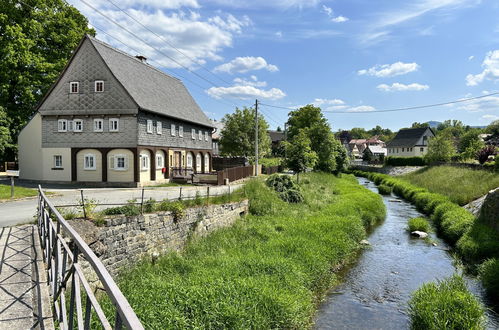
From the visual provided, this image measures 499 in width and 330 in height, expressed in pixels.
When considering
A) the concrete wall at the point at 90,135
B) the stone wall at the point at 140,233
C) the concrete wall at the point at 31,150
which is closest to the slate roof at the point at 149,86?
the concrete wall at the point at 90,135

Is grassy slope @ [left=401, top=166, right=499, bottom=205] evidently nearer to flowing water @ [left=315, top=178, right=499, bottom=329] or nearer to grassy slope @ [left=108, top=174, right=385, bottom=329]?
flowing water @ [left=315, top=178, right=499, bottom=329]

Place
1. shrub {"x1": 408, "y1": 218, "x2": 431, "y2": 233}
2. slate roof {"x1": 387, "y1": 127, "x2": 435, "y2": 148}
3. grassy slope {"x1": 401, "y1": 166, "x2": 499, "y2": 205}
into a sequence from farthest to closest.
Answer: slate roof {"x1": 387, "y1": 127, "x2": 435, "y2": 148} → grassy slope {"x1": 401, "y1": 166, "x2": 499, "y2": 205} → shrub {"x1": 408, "y1": 218, "x2": 431, "y2": 233}

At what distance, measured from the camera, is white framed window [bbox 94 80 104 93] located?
25750 mm

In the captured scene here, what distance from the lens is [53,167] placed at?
26797 millimetres

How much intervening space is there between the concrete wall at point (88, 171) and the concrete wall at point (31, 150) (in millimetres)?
3566

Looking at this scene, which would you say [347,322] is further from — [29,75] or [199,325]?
[29,75]

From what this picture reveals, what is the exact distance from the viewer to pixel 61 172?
2662cm

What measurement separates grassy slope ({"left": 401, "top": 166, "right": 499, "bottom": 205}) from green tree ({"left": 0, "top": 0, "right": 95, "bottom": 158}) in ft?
121

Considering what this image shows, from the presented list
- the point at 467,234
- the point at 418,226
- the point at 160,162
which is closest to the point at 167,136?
the point at 160,162

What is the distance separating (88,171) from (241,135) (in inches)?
1171

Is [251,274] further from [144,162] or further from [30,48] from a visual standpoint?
[30,48]

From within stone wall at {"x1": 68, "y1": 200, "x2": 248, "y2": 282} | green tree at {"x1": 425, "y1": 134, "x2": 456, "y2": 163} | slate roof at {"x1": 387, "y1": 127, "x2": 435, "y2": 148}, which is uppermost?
slate roof at {"x1": 387, "y1": 127, "x2": 435, "y2": 148}

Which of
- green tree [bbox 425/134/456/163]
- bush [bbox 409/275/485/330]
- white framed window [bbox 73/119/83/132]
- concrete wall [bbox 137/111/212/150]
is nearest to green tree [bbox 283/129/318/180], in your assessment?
concrete wall [bbox 137/111/212/150]

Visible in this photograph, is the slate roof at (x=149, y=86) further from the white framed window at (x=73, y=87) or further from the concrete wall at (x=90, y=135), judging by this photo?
the white framed window at (x=73, y=87)
